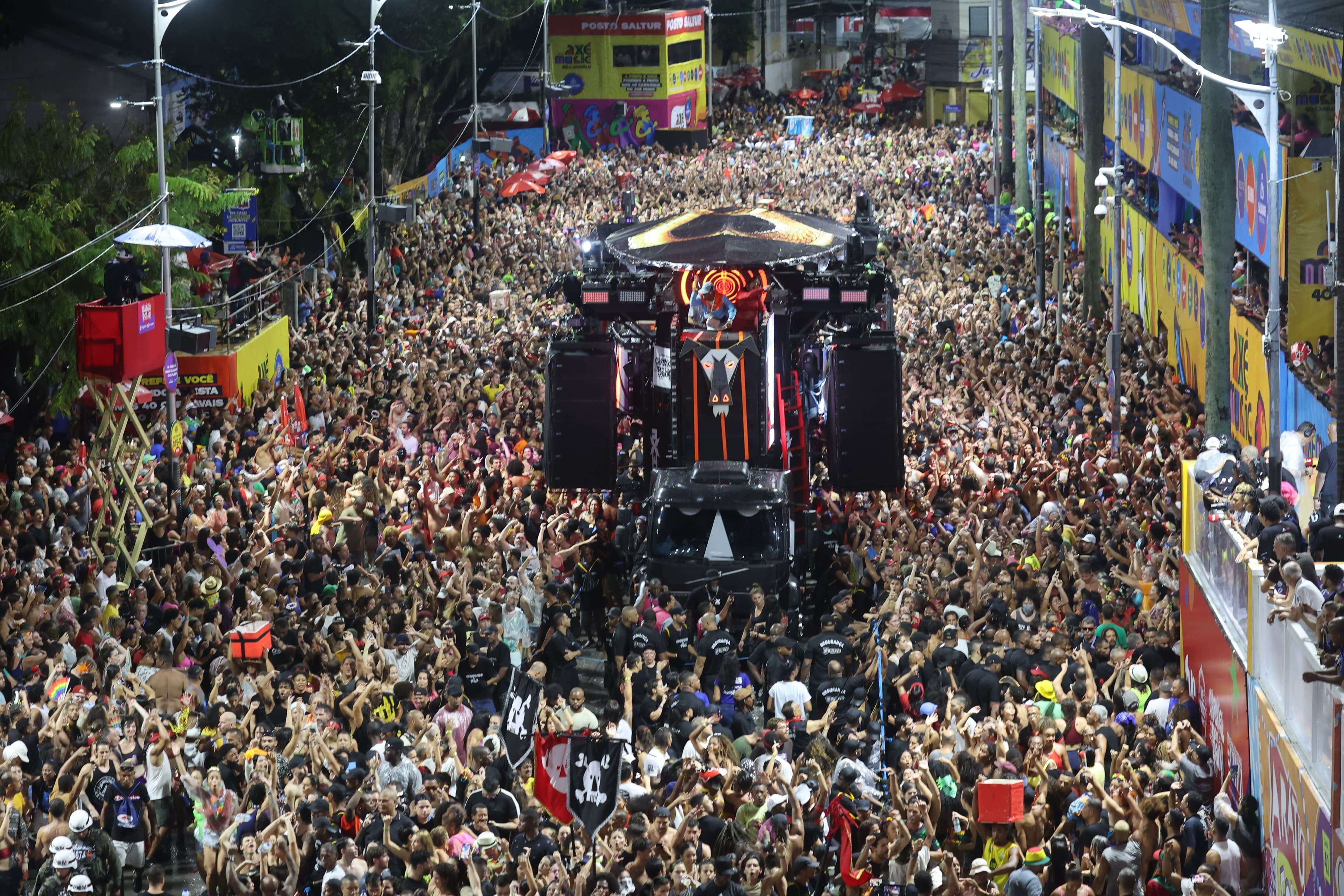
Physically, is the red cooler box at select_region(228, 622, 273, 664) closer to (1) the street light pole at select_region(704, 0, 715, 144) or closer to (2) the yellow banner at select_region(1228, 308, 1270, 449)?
(2) the yellow banner at select_region(1228, 308, 1270, 449)

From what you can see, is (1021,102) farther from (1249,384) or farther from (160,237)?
(160,237)

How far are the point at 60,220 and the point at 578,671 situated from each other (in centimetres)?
1235

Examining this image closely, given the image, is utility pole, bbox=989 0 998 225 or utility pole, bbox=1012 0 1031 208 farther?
utility pole, bbox=989 0 998 225

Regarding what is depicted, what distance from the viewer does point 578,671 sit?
20141 mm

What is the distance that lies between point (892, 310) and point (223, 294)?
13.9 metres

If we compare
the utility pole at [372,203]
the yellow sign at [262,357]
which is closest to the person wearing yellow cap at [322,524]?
the yellow sign at [262,357]

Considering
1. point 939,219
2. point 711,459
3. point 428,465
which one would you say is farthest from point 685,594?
point 939,219

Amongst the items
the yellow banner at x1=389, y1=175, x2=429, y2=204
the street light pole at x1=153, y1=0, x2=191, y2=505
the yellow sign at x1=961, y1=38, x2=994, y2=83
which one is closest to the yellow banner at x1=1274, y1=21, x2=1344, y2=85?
the street light pole at x1=153, y1=0, x2=191, y2=505

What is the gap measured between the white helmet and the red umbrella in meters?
31.5

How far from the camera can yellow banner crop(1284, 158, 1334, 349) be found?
2461 cm

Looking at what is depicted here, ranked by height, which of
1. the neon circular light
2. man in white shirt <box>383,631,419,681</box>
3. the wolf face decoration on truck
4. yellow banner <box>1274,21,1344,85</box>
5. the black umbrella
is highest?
yellow banner <box>1274,21,1344,85</box>

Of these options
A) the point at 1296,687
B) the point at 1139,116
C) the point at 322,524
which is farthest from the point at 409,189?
the point at 1296,687

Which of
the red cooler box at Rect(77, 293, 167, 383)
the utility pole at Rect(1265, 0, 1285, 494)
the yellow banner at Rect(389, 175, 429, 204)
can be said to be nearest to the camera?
the utility pole at Rect(1265, 0, 1285, 494)

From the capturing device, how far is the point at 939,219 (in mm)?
47531
